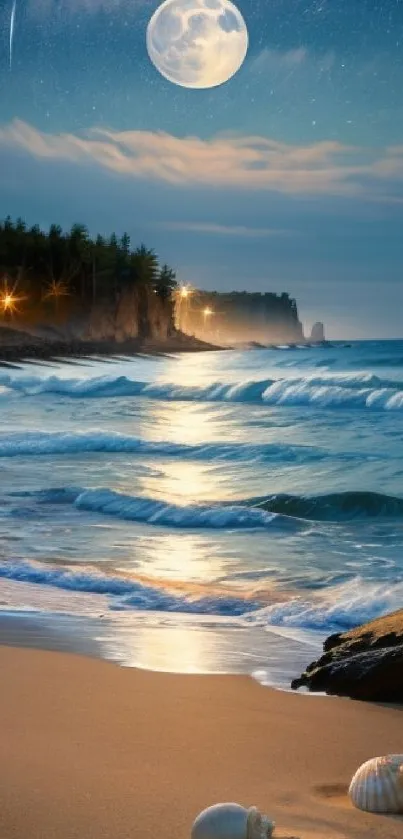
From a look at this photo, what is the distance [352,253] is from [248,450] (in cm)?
3606

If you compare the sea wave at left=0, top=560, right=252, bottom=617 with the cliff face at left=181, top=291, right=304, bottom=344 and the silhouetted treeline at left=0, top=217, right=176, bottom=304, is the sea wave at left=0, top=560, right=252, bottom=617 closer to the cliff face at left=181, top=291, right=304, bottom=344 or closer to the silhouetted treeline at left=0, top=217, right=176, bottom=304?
the cliff face at left=181, top=291, right=304, bottom=344

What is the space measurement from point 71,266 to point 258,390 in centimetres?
2959

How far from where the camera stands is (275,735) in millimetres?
4152

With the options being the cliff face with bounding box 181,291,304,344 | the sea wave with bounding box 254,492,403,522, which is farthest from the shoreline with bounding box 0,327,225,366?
the sea wave with bounding box 254,492,403,522

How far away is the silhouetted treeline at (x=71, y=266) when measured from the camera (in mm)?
68500

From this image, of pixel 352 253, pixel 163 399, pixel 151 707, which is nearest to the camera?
pixel 151 707

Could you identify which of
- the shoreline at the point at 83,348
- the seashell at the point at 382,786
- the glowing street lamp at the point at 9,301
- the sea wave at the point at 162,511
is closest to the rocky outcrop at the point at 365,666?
the seashell at the point at 382,786

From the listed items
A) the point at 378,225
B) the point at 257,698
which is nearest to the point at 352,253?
the point at 378,225

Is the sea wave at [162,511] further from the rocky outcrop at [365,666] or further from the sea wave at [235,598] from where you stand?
the rocky outcrop at [365,666]

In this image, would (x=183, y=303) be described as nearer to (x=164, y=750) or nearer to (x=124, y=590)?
(x=124, y=590)

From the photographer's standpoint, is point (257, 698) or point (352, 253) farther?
point (352, 253)

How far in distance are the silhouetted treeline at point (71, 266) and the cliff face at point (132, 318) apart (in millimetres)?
638

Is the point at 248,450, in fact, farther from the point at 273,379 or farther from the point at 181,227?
the point at 181,227

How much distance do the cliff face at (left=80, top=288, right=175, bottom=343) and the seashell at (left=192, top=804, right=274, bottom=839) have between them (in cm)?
6319
